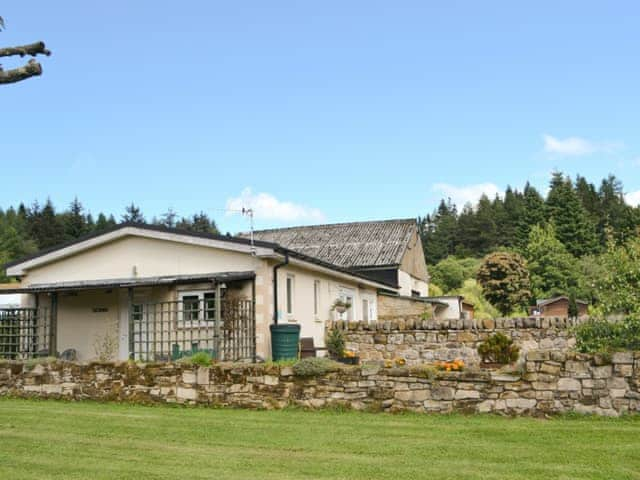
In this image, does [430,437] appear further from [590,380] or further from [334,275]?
[334,275]

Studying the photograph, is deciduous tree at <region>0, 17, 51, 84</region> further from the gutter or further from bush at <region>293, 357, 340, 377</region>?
the gutter

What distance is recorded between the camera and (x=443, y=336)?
1995 cm

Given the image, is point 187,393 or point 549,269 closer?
point 187,393

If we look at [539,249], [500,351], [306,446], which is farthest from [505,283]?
[306,446]

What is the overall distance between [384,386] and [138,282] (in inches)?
292

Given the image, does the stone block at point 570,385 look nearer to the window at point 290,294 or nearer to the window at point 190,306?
the window at point 290,294

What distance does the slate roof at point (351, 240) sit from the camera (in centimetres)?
3231

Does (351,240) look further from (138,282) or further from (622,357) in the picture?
(622,357)

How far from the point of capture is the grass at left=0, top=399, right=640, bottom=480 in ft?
24.3

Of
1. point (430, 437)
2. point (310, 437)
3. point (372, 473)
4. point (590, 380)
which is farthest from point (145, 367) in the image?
point (590, 380)

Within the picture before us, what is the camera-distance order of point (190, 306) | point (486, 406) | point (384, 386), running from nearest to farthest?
point (486, 406)
point (384, 386)
point (190, 306)

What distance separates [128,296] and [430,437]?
10815 mm

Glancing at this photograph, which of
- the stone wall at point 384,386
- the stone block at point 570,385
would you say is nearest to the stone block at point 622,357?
the stone wall at point 384,386

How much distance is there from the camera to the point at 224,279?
16.2 metres
